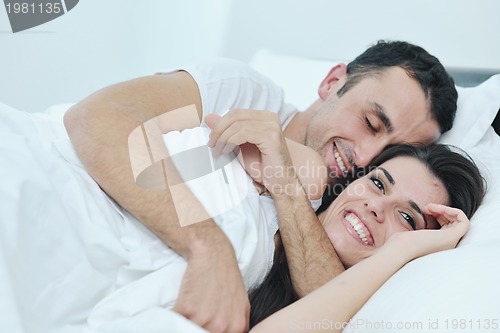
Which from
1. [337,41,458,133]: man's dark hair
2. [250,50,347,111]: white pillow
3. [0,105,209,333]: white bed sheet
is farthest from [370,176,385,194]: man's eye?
[250,50,347,111]: white pillow

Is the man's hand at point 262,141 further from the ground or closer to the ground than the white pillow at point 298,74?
further from the ground

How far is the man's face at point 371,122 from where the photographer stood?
4.56 ft

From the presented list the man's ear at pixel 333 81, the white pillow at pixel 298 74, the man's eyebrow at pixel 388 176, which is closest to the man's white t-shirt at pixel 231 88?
the man's ear at pixel 333 81

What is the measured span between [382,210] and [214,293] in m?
0.46

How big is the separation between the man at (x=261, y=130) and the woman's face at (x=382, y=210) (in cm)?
7

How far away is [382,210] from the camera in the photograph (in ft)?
3.74

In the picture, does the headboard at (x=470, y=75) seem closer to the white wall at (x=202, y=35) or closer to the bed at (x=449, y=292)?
the white wall at (x=202, y=35)

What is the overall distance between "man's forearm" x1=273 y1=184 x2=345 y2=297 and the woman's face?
55 millimetres

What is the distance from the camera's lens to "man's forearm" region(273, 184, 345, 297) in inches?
41.8

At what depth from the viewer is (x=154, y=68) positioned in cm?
242

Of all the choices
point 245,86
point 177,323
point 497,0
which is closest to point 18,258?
point 177,323

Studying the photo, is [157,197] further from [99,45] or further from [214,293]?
[99,45]

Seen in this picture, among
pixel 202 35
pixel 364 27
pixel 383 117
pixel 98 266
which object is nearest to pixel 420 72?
pixel 383 117

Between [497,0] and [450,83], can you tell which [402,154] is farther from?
[497,0]
